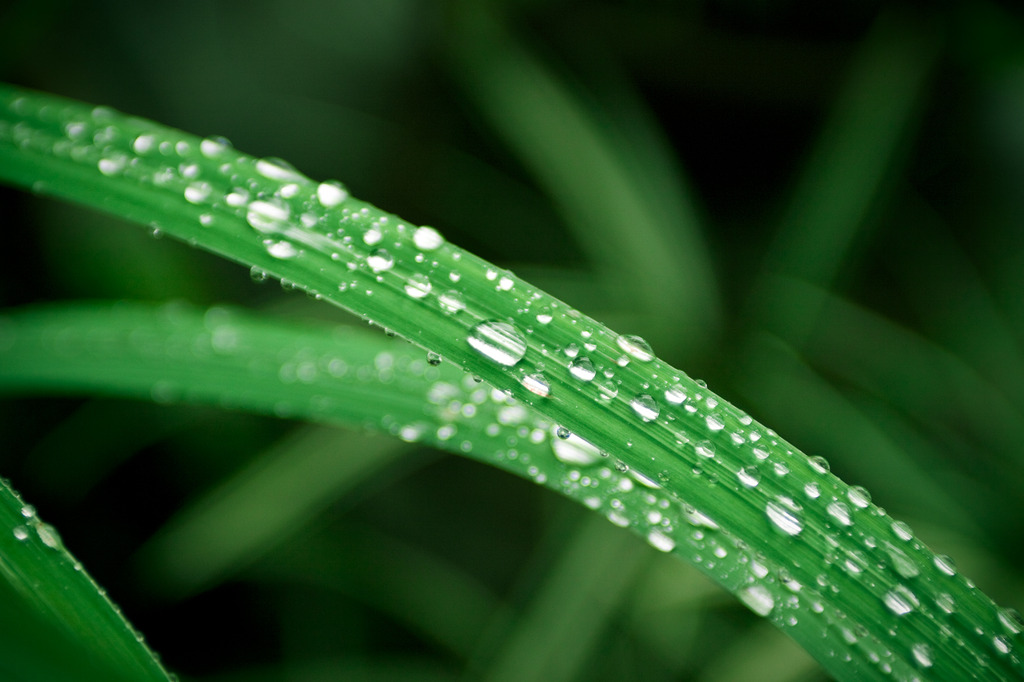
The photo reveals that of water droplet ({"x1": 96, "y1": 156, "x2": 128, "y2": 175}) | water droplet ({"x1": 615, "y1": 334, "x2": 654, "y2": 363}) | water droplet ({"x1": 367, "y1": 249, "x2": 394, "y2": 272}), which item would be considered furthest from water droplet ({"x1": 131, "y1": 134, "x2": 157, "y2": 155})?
water droplet ({"x1": 615, "y1": 334, "x2": 654, "y2": 363})

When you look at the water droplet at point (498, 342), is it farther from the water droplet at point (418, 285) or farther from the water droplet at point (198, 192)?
the water droplet at point (198, 192)

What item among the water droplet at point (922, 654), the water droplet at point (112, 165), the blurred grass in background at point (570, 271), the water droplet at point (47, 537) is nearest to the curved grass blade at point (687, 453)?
the water droplet at point (922, 654)

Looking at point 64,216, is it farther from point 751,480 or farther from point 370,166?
point 751,480

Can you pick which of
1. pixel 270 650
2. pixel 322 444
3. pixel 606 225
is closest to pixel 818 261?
pixel 606 225

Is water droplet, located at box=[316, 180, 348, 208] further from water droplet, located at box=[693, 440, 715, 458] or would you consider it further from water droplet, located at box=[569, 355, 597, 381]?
water droplet, located at box=[693, 440, 715, 458]

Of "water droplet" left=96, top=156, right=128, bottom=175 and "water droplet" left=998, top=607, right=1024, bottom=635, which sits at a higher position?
"water droplet" left=998, top=607, right=1024, bottom=635
